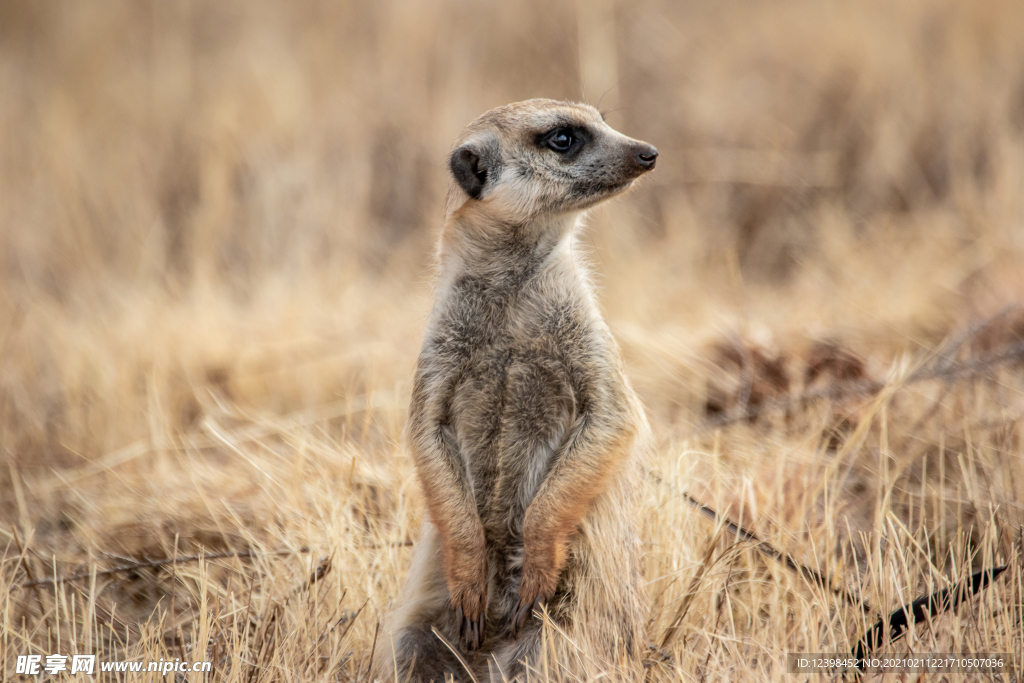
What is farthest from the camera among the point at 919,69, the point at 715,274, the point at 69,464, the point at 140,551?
the point at 919,69

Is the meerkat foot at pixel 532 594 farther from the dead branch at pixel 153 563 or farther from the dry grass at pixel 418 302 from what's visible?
the dead branch at pixel 153 563

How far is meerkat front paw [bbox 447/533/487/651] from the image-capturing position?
7.38 feet

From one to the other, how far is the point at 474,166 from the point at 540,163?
19 centimetres

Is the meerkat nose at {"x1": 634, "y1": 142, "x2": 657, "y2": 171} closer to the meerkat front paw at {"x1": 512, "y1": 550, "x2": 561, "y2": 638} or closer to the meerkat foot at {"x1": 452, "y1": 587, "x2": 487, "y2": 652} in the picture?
the meerkat front paw at {"x1": 512, "y1": 550, "x2": 561, "y2": 638}

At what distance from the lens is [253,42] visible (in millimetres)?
7379

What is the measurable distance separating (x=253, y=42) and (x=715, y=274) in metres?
4.27

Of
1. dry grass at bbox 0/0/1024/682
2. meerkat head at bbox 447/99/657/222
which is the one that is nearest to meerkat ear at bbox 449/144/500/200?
meerkat head at bbox 447/99/657/222

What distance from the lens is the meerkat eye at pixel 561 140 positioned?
2.50 meters

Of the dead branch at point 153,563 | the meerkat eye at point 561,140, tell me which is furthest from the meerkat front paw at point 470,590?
the meerkat eye at point 561,140

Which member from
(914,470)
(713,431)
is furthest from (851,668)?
(713,431)

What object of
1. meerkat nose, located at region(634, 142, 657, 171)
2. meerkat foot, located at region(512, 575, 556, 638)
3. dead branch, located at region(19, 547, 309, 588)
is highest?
meerkat nose, located at region(634, 142, 657, 171)

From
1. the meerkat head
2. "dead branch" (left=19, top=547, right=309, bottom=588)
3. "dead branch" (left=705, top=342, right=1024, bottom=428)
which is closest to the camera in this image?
the meerkat head

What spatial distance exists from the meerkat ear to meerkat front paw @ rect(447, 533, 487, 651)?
98 centimetres

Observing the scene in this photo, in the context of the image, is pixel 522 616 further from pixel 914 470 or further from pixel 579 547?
pixel 914 470
